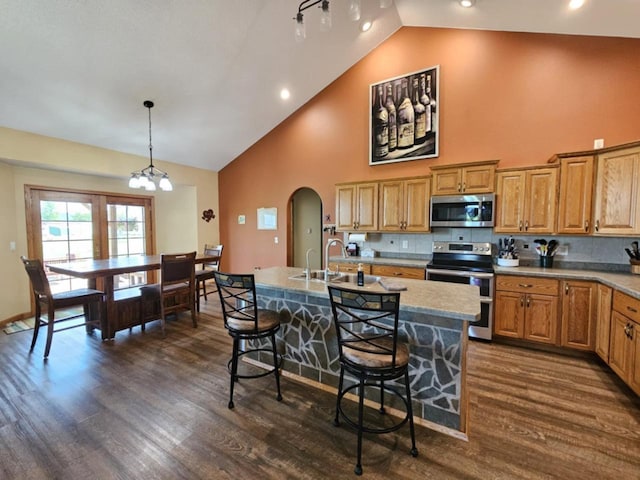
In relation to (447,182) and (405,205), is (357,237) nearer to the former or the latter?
(405,205)

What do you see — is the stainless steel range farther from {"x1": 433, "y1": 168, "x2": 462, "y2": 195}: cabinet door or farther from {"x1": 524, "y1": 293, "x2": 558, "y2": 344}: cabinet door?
{"x1": 433, "y1": 168, "x2": 462, "y2": 195}: cabinet door

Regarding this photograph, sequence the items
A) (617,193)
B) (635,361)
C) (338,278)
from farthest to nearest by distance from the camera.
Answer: (617,193)
(338,278)
(635,361)

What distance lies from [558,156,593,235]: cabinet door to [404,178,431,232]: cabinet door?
1426 millimetres

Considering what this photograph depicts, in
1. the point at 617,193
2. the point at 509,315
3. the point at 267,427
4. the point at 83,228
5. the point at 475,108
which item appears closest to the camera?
the point at 267,427

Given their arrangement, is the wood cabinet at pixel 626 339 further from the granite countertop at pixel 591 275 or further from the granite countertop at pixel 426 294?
the granite countertop at pixel 426 294

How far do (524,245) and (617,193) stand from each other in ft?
3.35

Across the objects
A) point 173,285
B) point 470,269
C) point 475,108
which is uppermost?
point 475,108

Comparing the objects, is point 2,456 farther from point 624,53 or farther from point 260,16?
point 624,53

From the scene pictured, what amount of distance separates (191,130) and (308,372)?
173 inches

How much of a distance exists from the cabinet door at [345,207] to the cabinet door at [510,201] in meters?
1.95

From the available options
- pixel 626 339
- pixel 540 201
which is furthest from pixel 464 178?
pixel 626 339

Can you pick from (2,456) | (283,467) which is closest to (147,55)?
(2,456)

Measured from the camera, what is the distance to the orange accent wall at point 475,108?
10.3ft

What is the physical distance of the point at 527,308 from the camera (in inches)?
123
